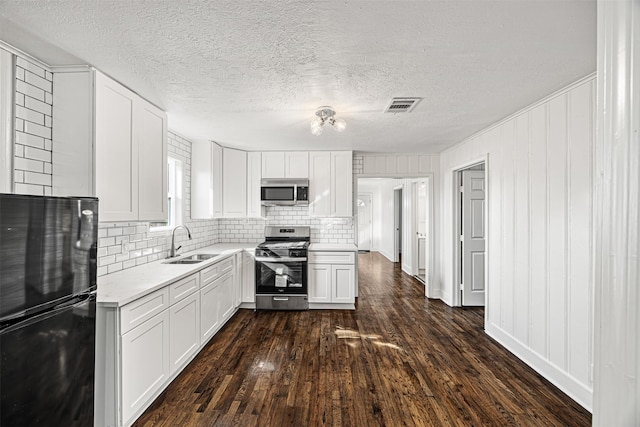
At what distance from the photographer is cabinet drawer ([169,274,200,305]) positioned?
7.98 ft

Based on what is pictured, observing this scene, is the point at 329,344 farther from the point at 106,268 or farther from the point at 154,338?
the point at 106,268

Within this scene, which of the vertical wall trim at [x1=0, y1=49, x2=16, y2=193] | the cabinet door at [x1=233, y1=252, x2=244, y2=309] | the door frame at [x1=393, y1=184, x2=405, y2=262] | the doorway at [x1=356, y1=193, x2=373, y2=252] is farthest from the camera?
the doorway at [x1=356, y1=193, x2=373, y2=252]

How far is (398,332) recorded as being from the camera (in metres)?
3.54

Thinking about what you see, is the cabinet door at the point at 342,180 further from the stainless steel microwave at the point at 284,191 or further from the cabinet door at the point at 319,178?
the stainless steel microwave at the point at 284,191

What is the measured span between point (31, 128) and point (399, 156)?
171 inches

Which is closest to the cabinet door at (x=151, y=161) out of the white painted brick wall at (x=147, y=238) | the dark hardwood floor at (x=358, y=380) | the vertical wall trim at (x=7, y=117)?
the white painted brick wall at (x=147, y=238)

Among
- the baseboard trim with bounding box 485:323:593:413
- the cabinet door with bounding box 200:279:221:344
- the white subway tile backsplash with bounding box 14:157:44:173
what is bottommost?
the baseboard trim with bounding box 485:323:593:413

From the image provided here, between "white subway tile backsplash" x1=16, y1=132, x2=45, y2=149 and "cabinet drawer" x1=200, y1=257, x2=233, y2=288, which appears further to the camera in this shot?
"cabinet drawer" x1=200, y1=257, x2=233, y2=288

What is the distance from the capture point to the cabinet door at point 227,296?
3544 mm

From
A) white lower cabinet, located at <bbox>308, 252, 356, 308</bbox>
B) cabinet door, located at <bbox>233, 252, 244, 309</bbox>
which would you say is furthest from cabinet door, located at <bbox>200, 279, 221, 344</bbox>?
white lower cabinet, located at <bbox>308, 252, 356, 308</bbox>

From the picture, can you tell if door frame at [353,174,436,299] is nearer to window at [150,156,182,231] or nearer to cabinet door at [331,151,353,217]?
cabinet door at [331,151,353,217]

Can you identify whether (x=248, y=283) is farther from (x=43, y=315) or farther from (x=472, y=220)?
(x=472, y=220)

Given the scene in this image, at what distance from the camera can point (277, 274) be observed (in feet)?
13.9

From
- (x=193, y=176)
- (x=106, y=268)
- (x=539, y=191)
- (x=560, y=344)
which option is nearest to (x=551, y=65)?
(x=539, y=191)
